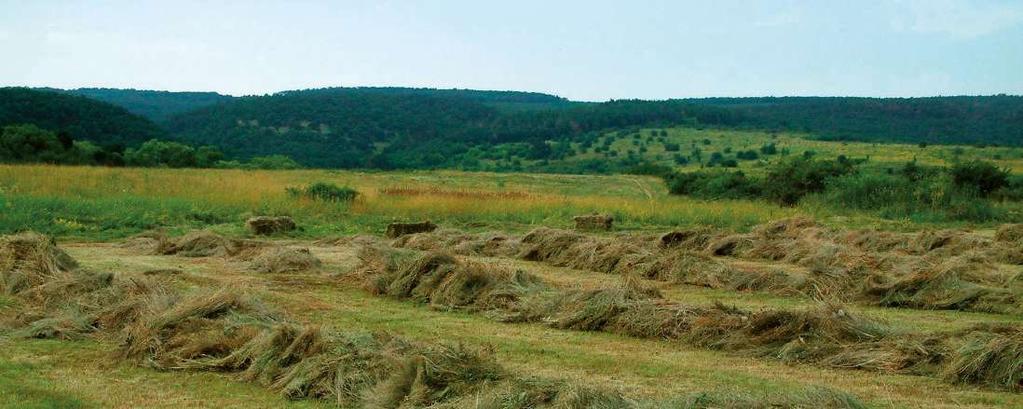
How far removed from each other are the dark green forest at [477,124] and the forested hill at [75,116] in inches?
35.0

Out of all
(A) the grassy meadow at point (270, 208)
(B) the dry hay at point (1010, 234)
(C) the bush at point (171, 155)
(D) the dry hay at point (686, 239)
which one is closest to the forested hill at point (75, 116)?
(C) the bush at point (171, 155)

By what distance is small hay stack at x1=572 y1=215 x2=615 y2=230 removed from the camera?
23.2 m

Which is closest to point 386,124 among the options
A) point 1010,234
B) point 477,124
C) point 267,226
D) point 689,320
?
point 477,124

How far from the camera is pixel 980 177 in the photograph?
34312 millimetres

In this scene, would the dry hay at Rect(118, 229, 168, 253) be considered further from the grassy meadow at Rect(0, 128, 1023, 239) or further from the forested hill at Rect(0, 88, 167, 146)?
the forested hill at Rect(0, 88, 167, 146)

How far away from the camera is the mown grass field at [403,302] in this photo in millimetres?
7523

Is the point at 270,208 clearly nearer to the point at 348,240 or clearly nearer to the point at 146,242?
the point at 348,240

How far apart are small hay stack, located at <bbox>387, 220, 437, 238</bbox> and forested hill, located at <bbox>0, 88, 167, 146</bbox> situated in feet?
160

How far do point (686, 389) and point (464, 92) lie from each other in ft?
490

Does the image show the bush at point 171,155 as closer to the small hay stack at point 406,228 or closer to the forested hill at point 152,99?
the small hay stack at point 406,228

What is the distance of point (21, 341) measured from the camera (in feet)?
30.3

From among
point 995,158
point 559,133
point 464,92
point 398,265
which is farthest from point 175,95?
point 398,265

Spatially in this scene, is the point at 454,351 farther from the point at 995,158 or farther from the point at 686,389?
the point at 995,158

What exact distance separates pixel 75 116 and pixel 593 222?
53556mm
